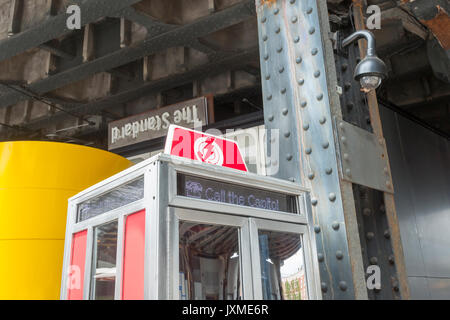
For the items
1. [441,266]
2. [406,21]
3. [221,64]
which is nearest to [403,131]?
[406,21]

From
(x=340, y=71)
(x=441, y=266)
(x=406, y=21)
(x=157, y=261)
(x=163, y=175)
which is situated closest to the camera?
(x=157, y=261)

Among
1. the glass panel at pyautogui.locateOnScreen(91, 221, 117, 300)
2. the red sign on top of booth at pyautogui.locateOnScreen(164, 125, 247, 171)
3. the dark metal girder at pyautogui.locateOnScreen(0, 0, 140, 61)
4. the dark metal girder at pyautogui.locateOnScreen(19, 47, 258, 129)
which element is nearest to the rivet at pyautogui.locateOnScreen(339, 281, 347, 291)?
the red sign on top of booth at pyautogui.locateOnScreen(164, 125, 247, 171)

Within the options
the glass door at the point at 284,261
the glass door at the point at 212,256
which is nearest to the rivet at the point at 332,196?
the glass door at the point at 284,261

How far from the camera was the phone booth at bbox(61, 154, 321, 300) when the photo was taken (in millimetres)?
2148

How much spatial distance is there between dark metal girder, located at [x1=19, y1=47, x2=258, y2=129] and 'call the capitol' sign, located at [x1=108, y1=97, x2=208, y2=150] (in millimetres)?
633

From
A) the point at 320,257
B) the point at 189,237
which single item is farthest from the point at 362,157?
the point at 189,237

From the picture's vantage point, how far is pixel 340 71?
354 centimetres

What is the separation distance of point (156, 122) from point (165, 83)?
0.96 meters

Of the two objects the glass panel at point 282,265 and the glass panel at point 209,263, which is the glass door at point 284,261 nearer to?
the glass panel at point 282,265

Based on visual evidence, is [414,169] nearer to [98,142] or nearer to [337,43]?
[337,43]

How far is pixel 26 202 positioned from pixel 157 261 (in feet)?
11.8

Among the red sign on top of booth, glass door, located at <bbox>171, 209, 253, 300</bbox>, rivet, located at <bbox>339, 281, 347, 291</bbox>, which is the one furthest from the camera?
the red sign on top of booth

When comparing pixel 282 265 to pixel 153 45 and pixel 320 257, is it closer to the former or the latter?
pixel 320 257

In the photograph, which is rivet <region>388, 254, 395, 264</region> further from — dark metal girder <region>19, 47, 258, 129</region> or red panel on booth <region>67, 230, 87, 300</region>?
dark metal girder <region>19, 47, 258, 129</region>
